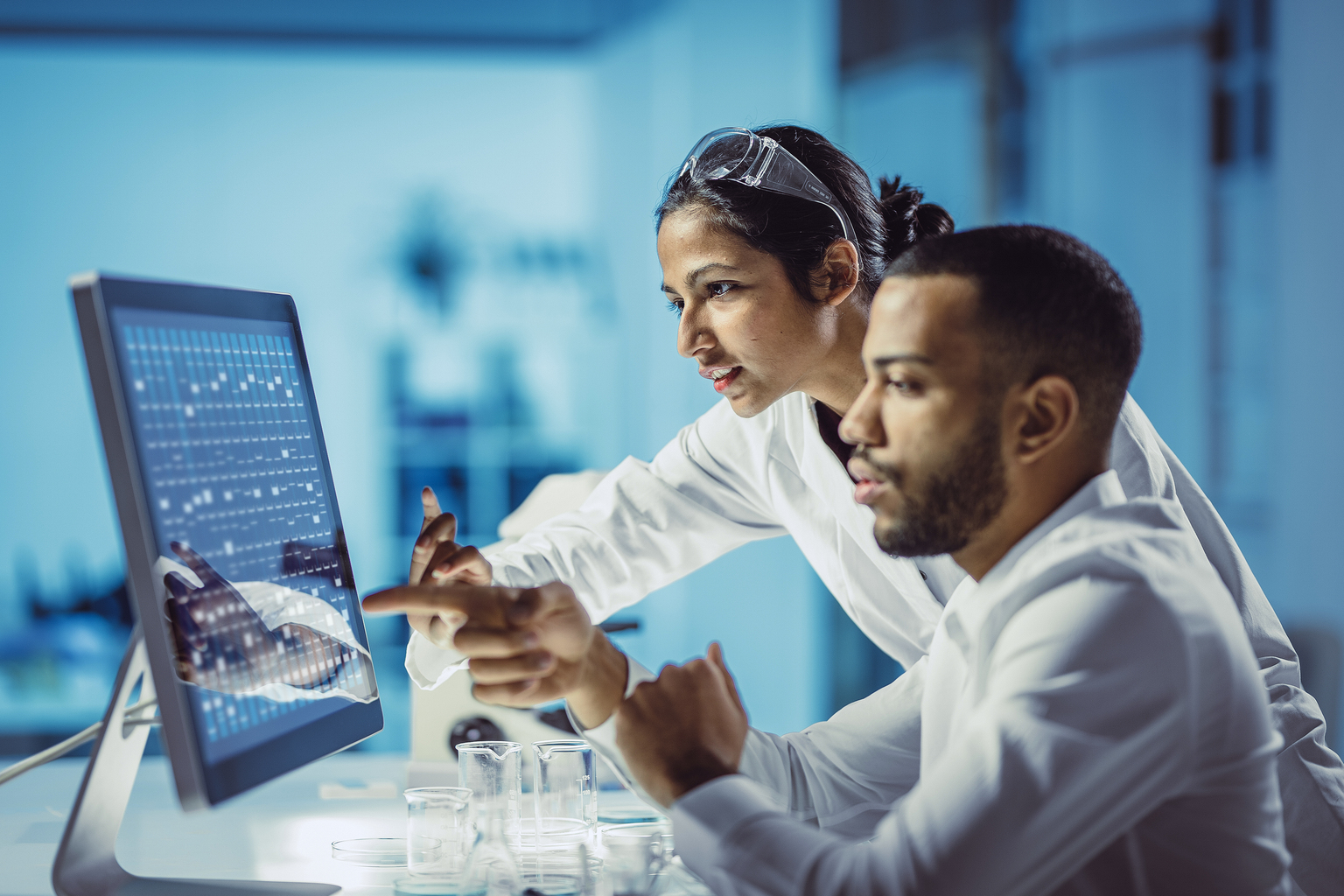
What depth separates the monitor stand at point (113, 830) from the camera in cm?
94

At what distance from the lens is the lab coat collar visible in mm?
878

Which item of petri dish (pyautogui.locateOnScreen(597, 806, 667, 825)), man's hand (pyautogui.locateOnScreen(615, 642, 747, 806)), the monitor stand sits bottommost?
petri dish (pyautogui.locateOnScreen(597, 806, 667, 825))

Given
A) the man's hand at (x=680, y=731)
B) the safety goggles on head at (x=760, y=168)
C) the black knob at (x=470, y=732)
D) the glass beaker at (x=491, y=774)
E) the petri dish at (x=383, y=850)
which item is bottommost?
the black knob at (x=470, y=732)

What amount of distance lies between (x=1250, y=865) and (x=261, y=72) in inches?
182

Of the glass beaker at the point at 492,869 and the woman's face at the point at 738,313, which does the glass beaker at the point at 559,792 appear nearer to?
the glass beaker at the point at 492,869

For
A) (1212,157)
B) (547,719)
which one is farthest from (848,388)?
(1212,157)

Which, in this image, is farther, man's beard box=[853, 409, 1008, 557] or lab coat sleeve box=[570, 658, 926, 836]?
lab coat sleeve box=[570, 658, 926, 836]

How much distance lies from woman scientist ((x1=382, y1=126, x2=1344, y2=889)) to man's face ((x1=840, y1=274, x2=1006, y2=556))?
431mm

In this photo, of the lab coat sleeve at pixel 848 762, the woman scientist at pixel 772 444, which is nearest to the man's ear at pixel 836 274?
the woman scientist at pixel 772 444

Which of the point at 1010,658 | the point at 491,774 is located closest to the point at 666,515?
the point at 491,774

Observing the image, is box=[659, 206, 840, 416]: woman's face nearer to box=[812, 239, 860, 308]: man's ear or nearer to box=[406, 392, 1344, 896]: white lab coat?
box=[812, 239, 860, 308]: man's ear

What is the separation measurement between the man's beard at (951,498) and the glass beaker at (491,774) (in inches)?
20.0

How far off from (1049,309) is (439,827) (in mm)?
782

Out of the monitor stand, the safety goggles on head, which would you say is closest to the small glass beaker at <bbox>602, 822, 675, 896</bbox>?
the monitor stand
